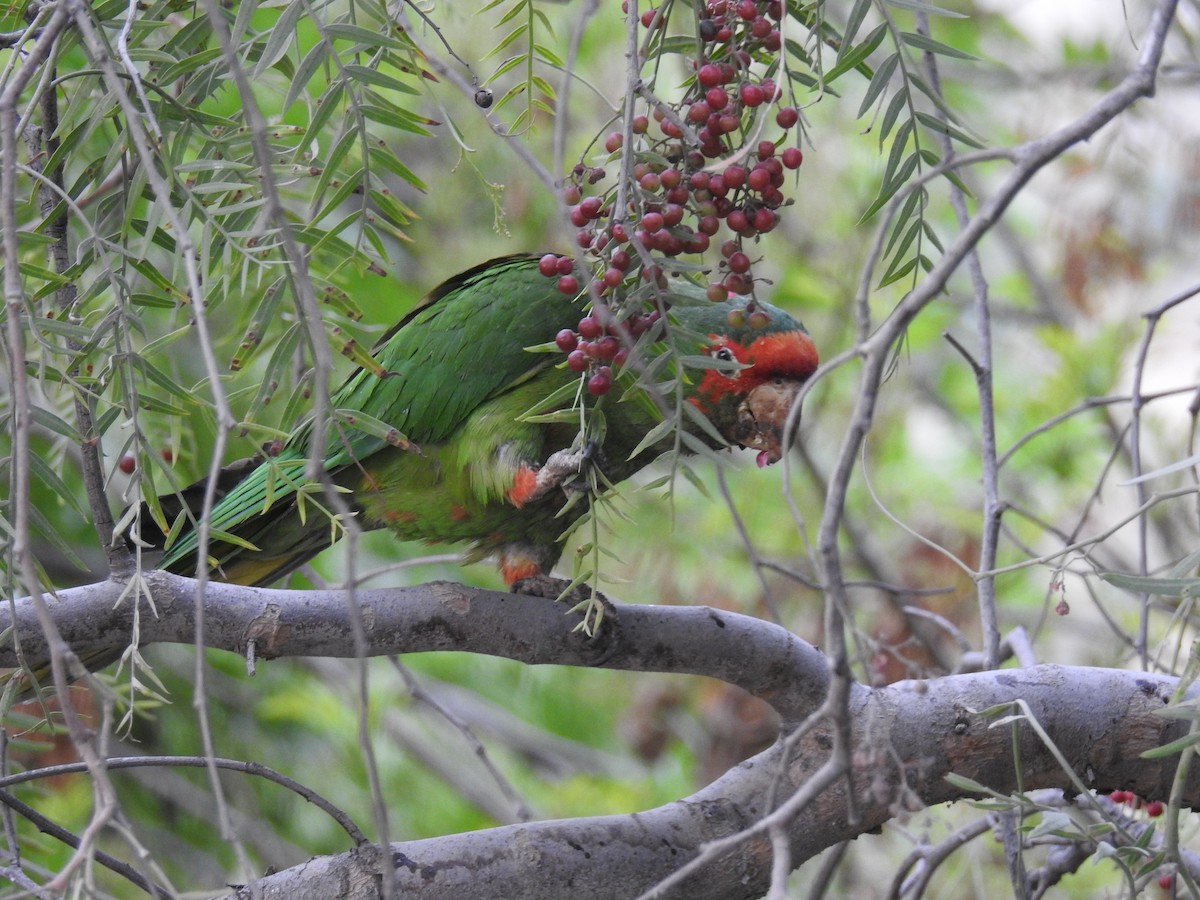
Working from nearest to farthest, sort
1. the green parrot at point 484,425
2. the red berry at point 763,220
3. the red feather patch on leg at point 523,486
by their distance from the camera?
the red berry at point 763,220
the red feather patch on leg at point 523,486
the green parrot at point 484,425

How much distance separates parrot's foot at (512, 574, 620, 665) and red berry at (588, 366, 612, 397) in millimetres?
216

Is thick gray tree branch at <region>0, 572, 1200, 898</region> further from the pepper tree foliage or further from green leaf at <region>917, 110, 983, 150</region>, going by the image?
green leaf at <region>917, 110, 983, 150</region>

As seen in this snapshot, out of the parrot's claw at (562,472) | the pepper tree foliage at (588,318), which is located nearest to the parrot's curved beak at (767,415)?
the pepper tree foliage at (588,318)

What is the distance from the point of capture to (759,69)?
1.89 metres

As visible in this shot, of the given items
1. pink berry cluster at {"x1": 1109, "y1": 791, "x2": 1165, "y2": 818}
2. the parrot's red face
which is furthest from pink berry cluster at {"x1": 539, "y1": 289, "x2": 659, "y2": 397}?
pink berry cluster at {"x1": 1109, "y1": 791, "x2": 1165, "y2": 818}

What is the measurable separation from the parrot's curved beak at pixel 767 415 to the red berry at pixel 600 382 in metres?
0.76

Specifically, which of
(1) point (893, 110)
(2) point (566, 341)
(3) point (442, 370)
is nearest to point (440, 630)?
(2) point (566, 341)

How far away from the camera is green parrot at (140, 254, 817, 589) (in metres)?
1.95

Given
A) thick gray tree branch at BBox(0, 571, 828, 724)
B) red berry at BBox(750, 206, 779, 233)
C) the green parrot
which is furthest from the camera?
the green parrot

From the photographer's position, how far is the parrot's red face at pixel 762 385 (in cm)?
199

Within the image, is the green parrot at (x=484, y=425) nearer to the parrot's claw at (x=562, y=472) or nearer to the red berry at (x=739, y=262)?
the parrot's claw at (x=562, y=472)

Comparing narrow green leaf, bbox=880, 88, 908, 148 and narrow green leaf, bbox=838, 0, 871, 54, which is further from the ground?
narrow green leaf, bbox=838, 0, 871, 54

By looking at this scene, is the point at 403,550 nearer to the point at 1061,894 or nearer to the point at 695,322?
the point at 695,322

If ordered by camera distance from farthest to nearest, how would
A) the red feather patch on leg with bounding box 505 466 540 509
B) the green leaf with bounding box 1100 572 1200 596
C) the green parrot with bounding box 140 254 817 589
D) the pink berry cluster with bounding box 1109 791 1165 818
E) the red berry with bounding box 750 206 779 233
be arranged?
1. the green parrot with bounding box 140 254 817 589
2. the red feather patch on leg with bounding box 505 466 540 509
3. the pink berry cluster with bounding box 1109 791 1165 818
4. the red berry with bounding box 750 206 779 233
5. the green leaf with bounding box 1100 572 1200 596
